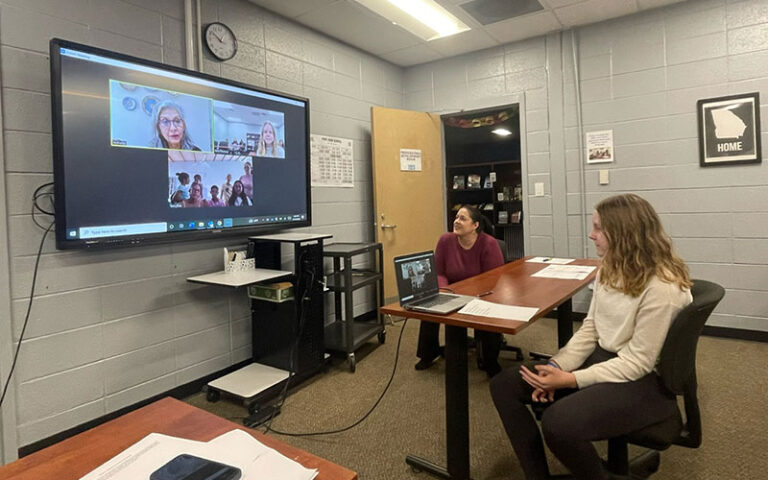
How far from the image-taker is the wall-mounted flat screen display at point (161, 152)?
1974mm

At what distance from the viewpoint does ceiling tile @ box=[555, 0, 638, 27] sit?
3.30 m

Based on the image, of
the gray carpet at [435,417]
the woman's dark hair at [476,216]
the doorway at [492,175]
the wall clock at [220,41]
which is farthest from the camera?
the doorway at [492,175]

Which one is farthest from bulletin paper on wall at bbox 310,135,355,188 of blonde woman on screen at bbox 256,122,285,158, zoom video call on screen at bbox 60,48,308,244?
blonde woman on screen at bbox 256,122,285,158

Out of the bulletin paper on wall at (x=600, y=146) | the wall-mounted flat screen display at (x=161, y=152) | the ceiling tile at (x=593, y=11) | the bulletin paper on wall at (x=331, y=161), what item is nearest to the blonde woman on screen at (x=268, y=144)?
the wall-mounted flat screen display at (x=161, y=152)

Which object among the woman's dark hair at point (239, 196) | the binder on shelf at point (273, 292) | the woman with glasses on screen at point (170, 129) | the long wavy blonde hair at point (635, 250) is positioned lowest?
the binder on shelf at point (273, 292)

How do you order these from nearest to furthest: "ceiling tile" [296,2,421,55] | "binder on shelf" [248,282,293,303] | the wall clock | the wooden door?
"binder on shelf" [248,282,293,303], the wall clock, "ceiling tile" [296,2,421,55], the wooden door

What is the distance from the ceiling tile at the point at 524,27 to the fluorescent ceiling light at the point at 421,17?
302 mm

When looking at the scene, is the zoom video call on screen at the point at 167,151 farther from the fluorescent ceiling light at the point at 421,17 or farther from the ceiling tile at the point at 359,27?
the fluorescent ceiling light at the point at 421,17

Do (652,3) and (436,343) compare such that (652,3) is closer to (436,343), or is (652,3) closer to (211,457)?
(436,343)

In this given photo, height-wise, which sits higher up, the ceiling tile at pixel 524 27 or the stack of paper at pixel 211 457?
the ceiling tile at pixel 524 27

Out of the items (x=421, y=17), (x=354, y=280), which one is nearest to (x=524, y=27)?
(x=421, y=17)

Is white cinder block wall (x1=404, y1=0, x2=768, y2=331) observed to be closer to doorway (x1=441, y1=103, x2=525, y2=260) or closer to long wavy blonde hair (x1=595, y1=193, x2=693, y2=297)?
doorway (x1=441, y1=103, x2=525, y2=260)

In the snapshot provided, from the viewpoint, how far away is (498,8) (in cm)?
334

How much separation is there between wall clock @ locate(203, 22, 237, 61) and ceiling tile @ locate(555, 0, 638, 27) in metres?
2.49
